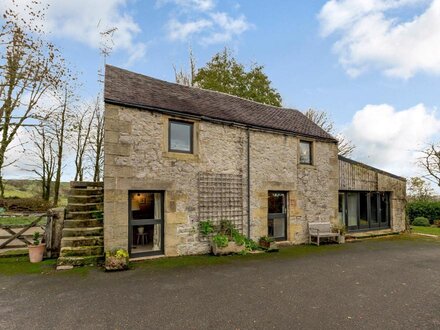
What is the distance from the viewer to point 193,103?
33.6ft

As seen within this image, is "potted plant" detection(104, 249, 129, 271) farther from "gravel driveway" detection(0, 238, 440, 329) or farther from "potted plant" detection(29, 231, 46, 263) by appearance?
"potted plant" detection(29, 231, 46, 263)

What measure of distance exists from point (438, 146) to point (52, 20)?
2945cm

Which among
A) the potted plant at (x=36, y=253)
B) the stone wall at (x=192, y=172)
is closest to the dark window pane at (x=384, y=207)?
the stone wall at (x=192, y=172)

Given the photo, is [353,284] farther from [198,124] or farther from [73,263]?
[73,263]

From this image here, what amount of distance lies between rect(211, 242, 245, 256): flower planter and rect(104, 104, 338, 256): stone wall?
42 centimetres

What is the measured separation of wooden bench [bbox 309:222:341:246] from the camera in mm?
11098

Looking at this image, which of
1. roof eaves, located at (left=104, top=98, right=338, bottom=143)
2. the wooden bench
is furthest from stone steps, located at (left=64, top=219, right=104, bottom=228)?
the wooden bench

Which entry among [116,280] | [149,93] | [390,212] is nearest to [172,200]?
[116,280]

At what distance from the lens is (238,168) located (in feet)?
32.9

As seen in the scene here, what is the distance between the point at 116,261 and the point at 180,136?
14.4ft

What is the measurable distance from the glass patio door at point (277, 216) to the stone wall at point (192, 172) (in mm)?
249

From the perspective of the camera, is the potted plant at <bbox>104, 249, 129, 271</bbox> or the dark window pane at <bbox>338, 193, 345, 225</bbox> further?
the dark window pane at <bbox>338, 193, 345, 225</bbox>

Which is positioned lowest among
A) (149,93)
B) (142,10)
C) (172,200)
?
(172,200)

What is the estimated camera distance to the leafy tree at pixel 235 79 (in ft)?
73.9
